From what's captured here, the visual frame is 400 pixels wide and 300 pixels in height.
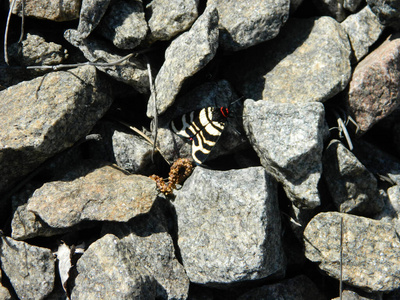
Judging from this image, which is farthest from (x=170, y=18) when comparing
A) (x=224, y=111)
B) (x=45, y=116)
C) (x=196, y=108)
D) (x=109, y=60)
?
(x=45, y=116)

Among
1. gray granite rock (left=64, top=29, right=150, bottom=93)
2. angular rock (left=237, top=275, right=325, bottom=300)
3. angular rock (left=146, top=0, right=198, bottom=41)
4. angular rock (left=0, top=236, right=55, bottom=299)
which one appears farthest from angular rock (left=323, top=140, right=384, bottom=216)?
angular rock (left=0, top=236, right=55, bottom=299)

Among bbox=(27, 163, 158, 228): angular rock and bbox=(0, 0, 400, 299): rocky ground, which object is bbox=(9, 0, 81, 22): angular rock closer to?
bbox=(0, 0, 400, 299): rocky ground

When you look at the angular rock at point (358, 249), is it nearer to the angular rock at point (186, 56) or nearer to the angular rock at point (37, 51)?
the angular rock at point (186, 56)

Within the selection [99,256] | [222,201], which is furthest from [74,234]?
[222,201]

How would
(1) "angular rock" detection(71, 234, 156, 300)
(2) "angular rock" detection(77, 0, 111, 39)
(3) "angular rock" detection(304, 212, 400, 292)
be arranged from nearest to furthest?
(1) "angular rock" detection(71, 234, 156, 300), (3) "angular rock" detection(304, 212, 400, 292), (2) "angular rock" detection(77, 0, 111, 39)

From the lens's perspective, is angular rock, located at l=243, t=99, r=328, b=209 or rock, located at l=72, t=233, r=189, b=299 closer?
rock, located at l=72, t=233, r=189, b=299

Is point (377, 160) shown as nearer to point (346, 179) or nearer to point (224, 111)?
point (346, 179)
